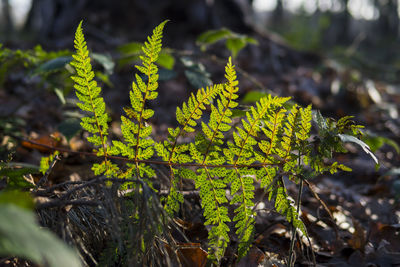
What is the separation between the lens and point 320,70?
4996 mm

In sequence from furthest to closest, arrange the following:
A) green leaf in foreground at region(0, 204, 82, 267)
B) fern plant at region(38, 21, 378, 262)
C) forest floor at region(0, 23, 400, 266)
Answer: forest floor at region(0, 23, 400, 266), fern plant at region(38, 21, 378, 262), green leaf in foreground at region(0, 204, 82, 267)

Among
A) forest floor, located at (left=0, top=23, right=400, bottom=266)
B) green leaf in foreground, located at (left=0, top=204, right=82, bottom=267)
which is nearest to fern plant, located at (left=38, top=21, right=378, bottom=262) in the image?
forest floor, located at (left=0, top=23, right=400, bottom=266)

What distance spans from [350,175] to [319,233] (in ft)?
4.87

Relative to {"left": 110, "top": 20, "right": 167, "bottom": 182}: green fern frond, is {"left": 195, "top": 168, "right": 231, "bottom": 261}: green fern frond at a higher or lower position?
lower

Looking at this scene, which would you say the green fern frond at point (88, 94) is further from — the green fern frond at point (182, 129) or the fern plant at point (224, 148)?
the green fern frond at point (182, 129)

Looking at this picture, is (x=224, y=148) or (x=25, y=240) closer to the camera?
(x=25, y=240)

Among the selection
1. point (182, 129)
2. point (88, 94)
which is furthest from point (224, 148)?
point (88, 94)

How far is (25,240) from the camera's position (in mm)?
530

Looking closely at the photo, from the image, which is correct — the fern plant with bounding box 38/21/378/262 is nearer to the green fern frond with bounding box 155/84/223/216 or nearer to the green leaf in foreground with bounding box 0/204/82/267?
the green fern frond with bounding box 155/84/223/216

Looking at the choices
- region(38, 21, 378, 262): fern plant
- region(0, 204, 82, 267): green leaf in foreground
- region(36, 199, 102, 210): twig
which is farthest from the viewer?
region(38, 21, 378, 262): fern plant

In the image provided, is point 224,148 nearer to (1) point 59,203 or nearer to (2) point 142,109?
(2) point 142,109

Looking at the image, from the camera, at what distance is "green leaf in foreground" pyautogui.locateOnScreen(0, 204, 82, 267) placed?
530 millimetres

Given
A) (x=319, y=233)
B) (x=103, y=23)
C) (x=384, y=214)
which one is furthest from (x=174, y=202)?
(x=103, y=23)

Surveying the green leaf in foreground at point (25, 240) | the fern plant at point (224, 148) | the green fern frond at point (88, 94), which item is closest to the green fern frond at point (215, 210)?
the fern plant at point (224, 148)
